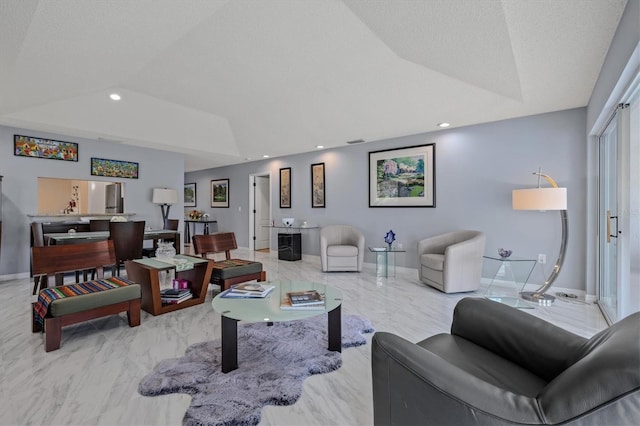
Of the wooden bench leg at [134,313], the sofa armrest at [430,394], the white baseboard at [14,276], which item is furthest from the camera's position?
the white baseboard at [14,276]

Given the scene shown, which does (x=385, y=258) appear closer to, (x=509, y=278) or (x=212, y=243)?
(x=509, y=278)

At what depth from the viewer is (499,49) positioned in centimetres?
265

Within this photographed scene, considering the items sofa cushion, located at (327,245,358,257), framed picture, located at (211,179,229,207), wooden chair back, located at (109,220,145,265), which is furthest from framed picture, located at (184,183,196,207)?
sofa cushion, located at (327,245,358,257)

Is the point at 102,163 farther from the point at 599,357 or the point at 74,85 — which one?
the point at 599,357

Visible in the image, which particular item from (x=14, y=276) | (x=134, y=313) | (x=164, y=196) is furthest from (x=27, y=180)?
(x=134, y=313)

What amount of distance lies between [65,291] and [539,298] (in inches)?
192

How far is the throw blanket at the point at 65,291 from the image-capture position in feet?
7.93

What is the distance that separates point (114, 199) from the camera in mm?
6945

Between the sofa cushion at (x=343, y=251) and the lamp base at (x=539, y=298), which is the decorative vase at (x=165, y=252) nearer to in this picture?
the sofa cushion at (x=343, y=251)

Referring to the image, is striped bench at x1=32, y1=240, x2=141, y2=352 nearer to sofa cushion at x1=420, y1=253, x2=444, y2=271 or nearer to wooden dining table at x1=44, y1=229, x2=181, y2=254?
wooden dining table at x1=44, y1=229, x2=181, y2=254

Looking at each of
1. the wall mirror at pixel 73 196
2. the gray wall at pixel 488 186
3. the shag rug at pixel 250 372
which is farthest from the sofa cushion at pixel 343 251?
the wall mirror at pixel 73 196

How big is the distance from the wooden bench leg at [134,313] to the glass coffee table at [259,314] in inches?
41.2

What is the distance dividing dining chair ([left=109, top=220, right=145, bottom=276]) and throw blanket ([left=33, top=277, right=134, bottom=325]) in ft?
4.39

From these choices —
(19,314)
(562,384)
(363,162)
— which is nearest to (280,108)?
(363,162)
